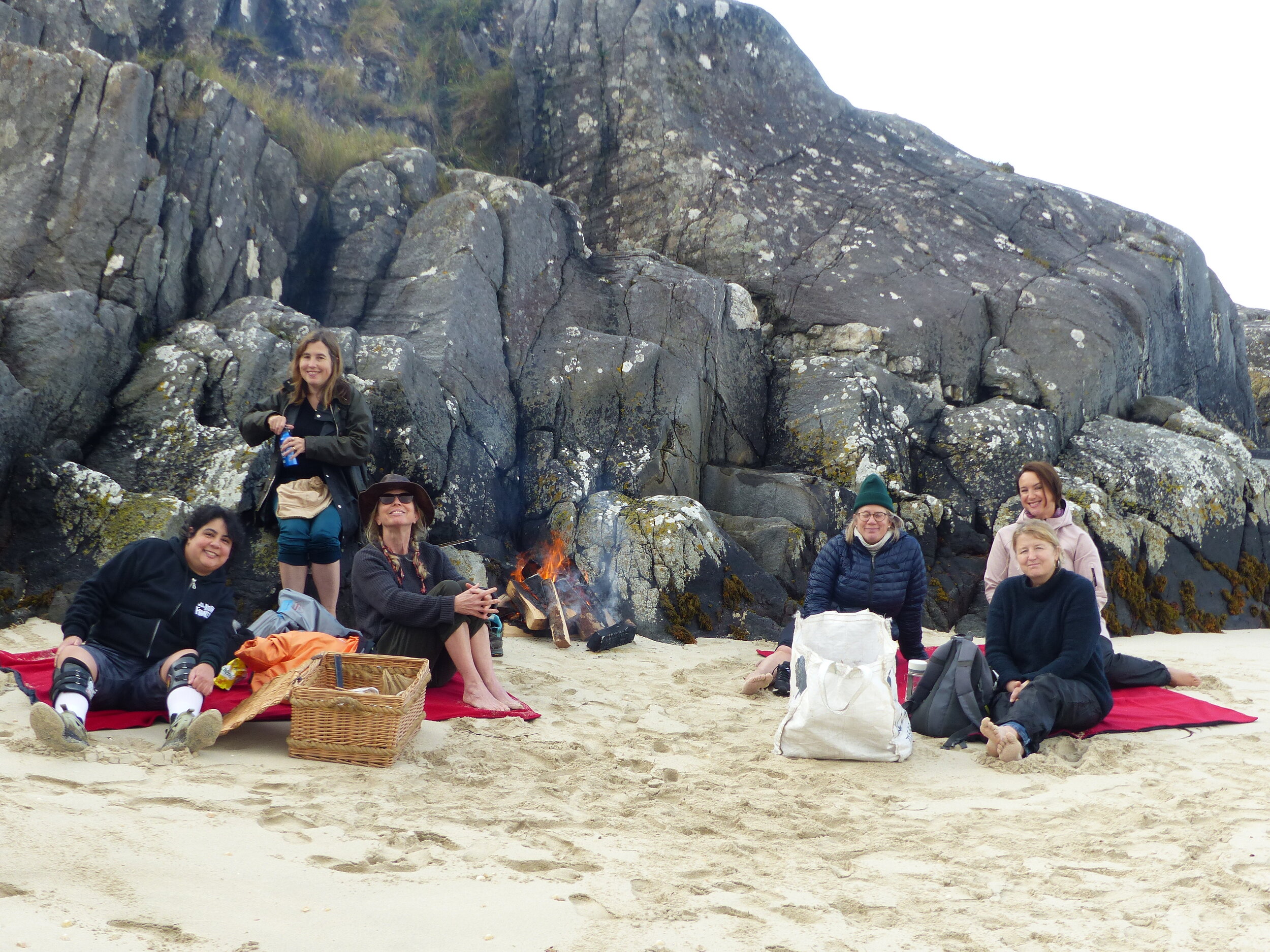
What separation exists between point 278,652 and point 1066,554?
4642 millimetres

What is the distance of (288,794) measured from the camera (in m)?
3.48

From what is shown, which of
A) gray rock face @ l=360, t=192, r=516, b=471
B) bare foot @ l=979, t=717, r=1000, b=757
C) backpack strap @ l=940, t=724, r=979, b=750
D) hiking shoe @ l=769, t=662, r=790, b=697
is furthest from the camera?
gray rock face @ l=360, t=192, r=516, b=471

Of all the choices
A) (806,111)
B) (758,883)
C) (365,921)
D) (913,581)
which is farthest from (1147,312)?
(365,921)

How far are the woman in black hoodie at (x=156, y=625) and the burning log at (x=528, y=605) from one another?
9.61 feet

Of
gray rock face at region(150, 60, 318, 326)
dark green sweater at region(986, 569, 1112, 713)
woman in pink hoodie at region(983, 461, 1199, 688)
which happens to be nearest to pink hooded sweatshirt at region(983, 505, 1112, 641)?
woman in pink hoodie at region(983, 461, 1199, 688)

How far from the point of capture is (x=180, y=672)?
4406 millimetres

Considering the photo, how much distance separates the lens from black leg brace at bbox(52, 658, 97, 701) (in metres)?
4.09

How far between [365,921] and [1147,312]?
494 inches

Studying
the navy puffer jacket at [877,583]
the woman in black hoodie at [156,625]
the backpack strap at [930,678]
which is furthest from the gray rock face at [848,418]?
the woman in black hoodie at [156,625]

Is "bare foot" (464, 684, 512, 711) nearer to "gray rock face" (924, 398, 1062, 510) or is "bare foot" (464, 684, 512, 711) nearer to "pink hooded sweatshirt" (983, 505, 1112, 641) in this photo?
"pink hooded sweatshirt" (983, 505, 1112, 641)

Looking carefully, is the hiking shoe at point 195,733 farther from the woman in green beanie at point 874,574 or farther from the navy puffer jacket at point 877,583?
the navy puffer jacket at point 877,583

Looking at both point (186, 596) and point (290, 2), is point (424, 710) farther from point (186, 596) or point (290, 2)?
point (290, 2)

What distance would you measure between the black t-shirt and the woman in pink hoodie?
14.2 feet

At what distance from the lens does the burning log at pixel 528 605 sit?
7.42 meters
